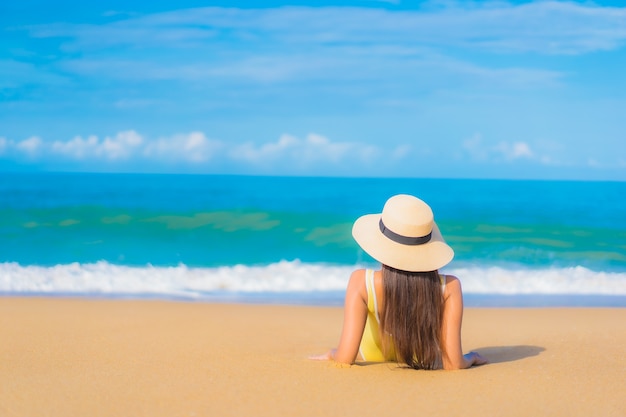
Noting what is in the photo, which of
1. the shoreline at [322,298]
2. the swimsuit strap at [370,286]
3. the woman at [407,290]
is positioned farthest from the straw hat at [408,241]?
the shoreline at [322,298]

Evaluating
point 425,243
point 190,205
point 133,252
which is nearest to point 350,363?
point 425,243

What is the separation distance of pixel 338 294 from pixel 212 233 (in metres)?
8.53

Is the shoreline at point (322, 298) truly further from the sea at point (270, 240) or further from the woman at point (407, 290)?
the woman at point (407, 290)

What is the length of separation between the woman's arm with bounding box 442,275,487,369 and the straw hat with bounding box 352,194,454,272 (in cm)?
16

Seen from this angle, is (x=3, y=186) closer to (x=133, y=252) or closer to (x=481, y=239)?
(x=133, y=252)

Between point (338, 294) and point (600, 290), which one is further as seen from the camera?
point (600, 290)

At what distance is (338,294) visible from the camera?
31.8ft

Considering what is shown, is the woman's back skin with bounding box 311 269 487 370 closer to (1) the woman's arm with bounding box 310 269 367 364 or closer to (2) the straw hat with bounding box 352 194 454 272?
(1) the woman's arm with bounding box 310 269 367 364

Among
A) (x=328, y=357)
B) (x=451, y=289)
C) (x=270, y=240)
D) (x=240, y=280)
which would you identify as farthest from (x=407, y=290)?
(x=270, y=240)

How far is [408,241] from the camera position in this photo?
11.6 feet

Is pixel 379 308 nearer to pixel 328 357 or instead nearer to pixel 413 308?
pixel 413 308

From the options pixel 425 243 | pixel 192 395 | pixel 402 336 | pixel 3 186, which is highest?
pixel 3 186

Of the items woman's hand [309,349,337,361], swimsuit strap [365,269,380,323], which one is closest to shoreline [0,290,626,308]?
woman's hand [309,349,337,361]

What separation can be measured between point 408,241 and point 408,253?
0.06 meters
